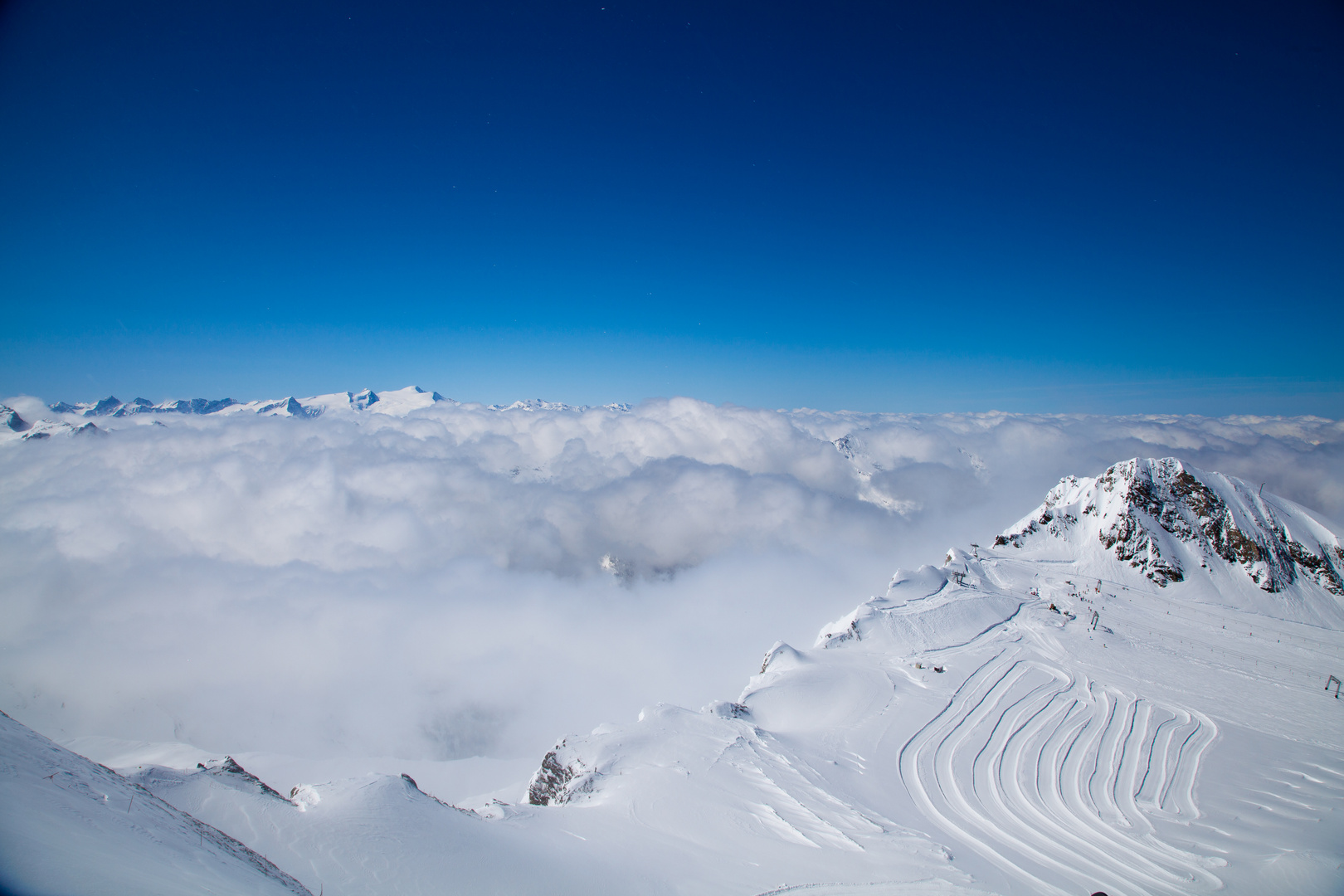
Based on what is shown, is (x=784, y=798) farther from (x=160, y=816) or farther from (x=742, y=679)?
(x=742, y=679)

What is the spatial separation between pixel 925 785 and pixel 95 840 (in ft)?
92.0

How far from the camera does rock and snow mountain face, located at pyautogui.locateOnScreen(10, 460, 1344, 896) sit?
562 inches

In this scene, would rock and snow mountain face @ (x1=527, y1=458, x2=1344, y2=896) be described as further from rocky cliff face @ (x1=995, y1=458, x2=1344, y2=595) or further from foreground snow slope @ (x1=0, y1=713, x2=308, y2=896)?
foreground snow slope @ (x1=0, y1=713, x2=308, y2=896)

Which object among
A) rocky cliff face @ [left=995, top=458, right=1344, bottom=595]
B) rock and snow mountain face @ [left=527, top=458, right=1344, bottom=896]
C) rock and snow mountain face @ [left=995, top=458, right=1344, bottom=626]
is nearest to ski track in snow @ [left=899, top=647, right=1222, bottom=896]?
rock and snow mountain face @ [left=527, top=458, right=1344, bottom=896]

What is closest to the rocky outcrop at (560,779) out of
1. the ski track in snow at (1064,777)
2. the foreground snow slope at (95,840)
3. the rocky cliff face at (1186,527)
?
the ski track in snow at (1064,777)

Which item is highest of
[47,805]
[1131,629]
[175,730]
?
[1131,629]

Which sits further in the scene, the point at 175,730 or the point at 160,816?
the point at 175,730

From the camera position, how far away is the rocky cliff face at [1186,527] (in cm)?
6128

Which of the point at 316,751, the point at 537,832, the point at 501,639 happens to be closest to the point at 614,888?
the point at 537,832

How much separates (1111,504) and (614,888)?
292ft

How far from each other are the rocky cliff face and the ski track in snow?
46.3 meters

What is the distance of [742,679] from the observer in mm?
77562

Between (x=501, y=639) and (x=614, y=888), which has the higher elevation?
(x=614, y=888)

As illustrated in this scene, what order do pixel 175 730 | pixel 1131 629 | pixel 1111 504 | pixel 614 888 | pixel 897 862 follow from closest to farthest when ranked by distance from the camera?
pixel 614 888
pixel 897 862
pixel 1131 629
pixel 1111 504
pixel 175 730
